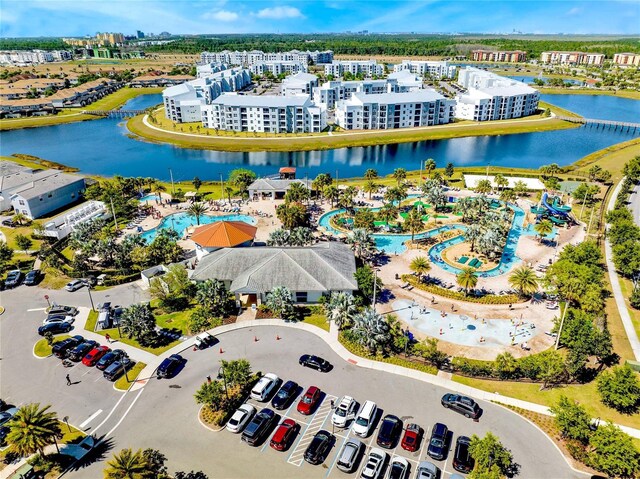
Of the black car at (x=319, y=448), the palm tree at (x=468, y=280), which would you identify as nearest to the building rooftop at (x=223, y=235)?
the palm tree at (x=468, y=280)

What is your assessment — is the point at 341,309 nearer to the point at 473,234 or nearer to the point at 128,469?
the point at 128,469

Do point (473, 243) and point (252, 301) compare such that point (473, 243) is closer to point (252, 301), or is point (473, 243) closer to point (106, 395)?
point (252, 301)

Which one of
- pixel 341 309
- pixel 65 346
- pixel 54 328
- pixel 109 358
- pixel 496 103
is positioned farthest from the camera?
pixel 496 103

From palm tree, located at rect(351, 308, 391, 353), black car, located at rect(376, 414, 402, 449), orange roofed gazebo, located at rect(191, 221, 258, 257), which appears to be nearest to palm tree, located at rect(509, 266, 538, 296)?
palm tree, located at rect(351, 308, 391, 353)

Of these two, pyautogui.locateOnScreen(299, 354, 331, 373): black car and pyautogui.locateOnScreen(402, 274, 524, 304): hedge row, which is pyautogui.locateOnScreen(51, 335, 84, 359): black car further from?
pyautogui.locateOnScreen(402, 274, 524, 304): hedge row

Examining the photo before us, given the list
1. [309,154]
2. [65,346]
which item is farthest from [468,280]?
[309,154]

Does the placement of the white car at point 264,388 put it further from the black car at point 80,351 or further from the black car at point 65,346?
the black car at point 65,346
